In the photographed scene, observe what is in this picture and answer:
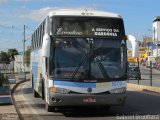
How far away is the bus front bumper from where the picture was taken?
13648 millimetres

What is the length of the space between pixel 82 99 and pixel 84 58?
1.27 meters

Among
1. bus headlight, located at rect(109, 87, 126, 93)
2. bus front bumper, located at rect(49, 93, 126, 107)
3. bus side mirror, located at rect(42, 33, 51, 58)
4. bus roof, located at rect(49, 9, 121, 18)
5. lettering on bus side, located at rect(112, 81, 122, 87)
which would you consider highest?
bus roof, located at rect(49, 9, 121, 18)

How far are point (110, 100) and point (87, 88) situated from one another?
805mm

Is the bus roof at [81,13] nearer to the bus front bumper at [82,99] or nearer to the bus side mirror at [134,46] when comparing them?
the bus side mirror at [134,46]

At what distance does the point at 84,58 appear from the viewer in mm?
Answer: 13930

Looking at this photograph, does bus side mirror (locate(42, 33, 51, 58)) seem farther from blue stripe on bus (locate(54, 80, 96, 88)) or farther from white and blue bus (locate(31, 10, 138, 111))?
blue stripe on bus (locate(54, 80, 96, 88))

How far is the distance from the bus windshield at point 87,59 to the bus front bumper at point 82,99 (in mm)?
521

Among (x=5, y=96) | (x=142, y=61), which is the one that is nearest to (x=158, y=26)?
(x=142, y=61)

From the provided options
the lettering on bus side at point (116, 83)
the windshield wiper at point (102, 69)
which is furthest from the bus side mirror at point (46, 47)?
the lettering on bus side at point (116, 83)

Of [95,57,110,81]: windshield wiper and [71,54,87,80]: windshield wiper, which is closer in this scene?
[71,54,87,80]: windshield wiper

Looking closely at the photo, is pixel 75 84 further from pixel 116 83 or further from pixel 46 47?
pixel 46 47

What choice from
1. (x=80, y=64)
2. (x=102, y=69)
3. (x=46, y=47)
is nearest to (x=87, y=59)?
(x=80, y=64)

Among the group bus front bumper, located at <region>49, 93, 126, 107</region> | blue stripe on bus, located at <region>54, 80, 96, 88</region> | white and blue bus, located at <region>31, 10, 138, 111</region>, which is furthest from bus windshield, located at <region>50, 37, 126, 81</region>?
bus front bumper, located at <region>49, 93, 126, 107</region>

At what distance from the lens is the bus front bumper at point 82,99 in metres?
13.6
